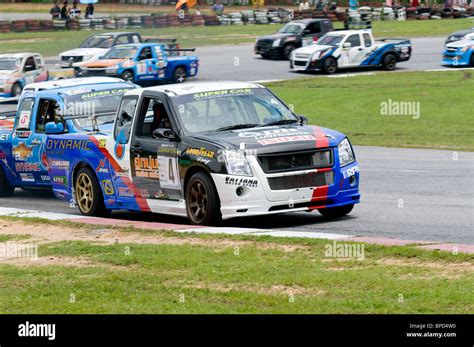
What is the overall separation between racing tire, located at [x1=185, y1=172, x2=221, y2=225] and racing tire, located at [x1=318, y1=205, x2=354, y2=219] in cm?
146

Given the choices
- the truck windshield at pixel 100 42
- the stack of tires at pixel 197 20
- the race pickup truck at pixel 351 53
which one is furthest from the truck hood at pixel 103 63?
the stack of tires at pixel 197 20

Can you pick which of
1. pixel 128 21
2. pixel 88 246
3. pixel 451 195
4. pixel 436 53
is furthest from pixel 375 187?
pixel 128 21

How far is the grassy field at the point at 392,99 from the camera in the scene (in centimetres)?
2414

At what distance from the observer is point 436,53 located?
48281 millimetres

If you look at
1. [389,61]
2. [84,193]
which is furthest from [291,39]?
[84,193]

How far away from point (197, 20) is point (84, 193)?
56.0 metres

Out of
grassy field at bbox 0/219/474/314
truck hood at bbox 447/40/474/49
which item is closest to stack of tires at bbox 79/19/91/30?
truck hood at bbox 447/40/474/49

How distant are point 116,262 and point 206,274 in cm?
124

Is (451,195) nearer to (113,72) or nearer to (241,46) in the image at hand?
(113,72)

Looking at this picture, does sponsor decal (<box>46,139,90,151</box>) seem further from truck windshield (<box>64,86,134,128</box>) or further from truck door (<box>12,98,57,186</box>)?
truck door (<box>12,98,57,186</box>)

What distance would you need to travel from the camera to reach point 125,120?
14109 mm

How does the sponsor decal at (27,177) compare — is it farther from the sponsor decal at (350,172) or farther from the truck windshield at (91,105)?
the sponsor decal at (350,172)

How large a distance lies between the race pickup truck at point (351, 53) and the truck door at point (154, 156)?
1099 inches

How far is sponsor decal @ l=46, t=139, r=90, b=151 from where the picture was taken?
14.6 meters
